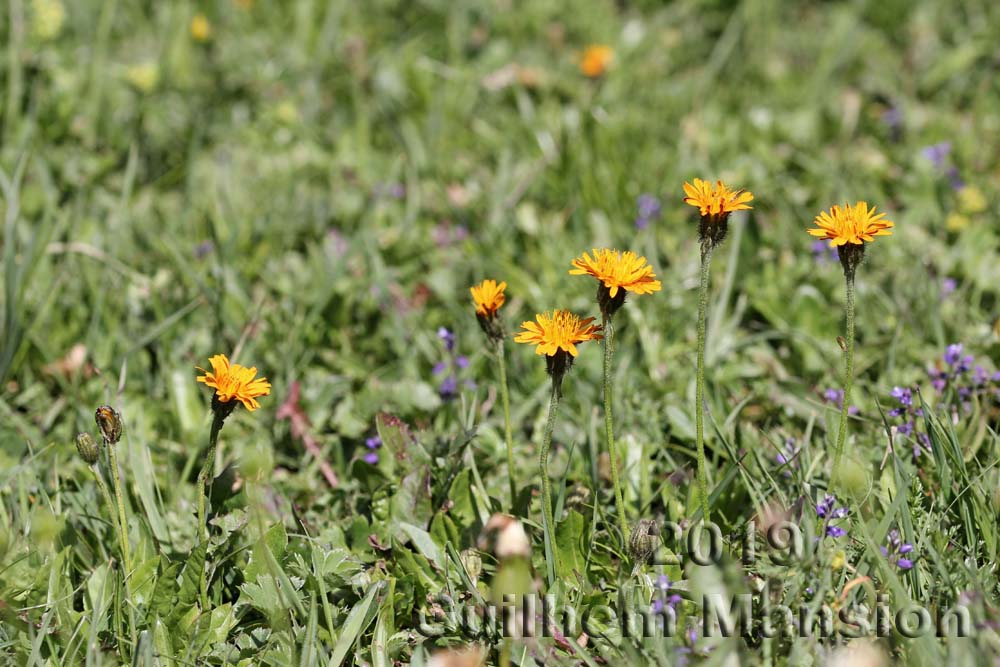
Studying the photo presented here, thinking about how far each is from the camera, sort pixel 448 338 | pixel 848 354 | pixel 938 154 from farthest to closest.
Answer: pixel 938 154 → pixel 448 338 → pixel 848 354

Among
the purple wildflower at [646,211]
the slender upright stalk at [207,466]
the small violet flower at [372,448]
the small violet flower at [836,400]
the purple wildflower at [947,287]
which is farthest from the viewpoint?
the purple wildflower at [646,211]

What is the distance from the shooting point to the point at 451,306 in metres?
2.93

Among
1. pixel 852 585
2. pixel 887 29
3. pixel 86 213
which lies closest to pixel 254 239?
pixel 86 213

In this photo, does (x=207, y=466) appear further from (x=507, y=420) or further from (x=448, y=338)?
(x=448, y=338)

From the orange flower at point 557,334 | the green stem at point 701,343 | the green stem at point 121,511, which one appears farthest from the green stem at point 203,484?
the green stem at point 701,343

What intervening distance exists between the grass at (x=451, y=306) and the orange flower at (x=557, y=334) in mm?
385

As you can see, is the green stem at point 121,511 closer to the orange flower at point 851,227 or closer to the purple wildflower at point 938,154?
the orange flower at point 851,227

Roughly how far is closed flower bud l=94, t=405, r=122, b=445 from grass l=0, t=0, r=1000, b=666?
8.6 inches

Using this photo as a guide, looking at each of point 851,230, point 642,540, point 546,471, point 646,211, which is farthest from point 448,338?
point 851,230

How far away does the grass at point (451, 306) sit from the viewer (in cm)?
189

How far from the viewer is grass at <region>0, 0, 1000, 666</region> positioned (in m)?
1.89

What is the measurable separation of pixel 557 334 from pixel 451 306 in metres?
1.21

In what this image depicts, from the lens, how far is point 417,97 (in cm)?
387

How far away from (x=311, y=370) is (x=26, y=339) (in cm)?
74
